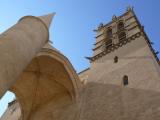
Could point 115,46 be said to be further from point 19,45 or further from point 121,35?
point 19,45

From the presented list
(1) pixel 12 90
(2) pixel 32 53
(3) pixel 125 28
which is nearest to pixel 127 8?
(3) pixel 125 28

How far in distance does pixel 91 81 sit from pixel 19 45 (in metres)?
5.68

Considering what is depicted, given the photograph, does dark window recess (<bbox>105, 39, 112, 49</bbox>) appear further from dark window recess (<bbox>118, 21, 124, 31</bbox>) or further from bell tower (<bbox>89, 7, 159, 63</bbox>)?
dark window recess (<bbox>118, 21, 124, 31</bbox>)

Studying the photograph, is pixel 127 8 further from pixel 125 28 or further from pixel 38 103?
pixel 38 103

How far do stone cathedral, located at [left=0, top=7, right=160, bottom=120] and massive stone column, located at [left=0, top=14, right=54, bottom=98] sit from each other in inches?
1.0

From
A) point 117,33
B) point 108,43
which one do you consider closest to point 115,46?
point 108,43

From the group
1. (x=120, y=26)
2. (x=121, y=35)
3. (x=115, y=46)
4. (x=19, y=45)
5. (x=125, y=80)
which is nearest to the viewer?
(x=19, y=45)

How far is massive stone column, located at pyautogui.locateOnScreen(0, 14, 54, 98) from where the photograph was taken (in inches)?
186

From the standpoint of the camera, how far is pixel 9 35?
215 inches

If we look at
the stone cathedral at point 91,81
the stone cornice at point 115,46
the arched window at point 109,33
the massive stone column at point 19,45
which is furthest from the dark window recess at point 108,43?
the massive stone column at point 19,45

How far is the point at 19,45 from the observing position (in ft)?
18.0

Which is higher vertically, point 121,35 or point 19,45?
point 121,35

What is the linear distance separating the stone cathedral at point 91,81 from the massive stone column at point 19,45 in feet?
0.08

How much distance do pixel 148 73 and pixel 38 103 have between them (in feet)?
15.8
